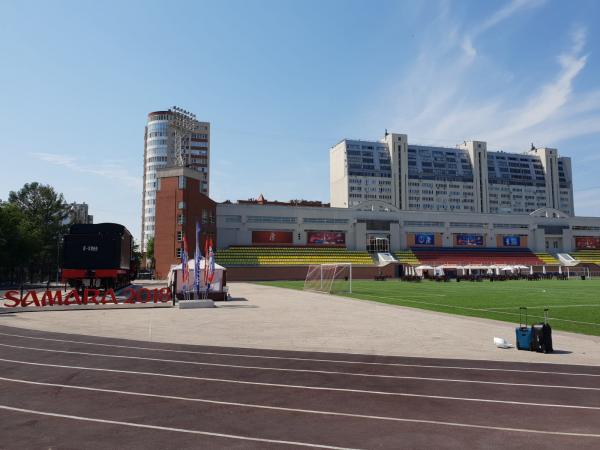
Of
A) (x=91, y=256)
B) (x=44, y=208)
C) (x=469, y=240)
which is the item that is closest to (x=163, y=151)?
(x=44, y=208)

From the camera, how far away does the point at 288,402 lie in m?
9.23

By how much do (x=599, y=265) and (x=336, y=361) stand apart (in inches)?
3893

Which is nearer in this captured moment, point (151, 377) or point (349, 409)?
point (349, 409)

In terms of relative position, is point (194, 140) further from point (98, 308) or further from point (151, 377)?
point (151, 377)

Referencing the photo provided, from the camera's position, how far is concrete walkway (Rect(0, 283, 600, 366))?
1507 cm

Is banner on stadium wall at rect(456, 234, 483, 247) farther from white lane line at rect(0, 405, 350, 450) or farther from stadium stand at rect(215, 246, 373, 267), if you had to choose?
white lane line at rect(0, 405, 350, 450)

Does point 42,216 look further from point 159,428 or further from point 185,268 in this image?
point 159,428

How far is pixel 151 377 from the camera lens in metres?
11.4

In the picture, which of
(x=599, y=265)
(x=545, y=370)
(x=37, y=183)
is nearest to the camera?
(x=545, y=370)

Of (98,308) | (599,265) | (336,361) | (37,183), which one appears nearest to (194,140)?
(37,183)

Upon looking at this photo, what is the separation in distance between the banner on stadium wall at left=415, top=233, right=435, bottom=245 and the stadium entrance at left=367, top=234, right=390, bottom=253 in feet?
21.8

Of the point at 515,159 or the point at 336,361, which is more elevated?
the point at 515,159

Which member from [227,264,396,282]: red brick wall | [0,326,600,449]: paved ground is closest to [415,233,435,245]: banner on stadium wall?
[227,264,396,282]: red brick wall

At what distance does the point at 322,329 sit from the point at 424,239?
76.0 m
